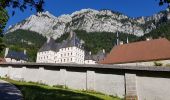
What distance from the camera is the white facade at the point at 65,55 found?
11359cm

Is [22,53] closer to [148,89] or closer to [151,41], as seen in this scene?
[151,41]

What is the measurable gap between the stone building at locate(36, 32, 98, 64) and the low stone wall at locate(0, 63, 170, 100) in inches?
3152

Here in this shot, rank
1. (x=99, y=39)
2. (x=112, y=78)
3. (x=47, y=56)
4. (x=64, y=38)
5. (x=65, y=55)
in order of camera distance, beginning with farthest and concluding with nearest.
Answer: (x=64, y=38), (x=99, y=39), (x=47, y=56), (x=65, y=55), (x=112, y=78)

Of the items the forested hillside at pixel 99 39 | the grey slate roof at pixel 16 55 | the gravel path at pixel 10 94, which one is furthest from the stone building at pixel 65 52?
the gravel path at pixel 10 94

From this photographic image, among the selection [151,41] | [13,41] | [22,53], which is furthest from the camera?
[13,41]

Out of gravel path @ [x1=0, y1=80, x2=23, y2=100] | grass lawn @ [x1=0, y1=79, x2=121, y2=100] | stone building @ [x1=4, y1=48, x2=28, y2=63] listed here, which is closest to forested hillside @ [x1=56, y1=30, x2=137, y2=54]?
stone building @ [x1=4, y1=48, x2=28, y2=63]

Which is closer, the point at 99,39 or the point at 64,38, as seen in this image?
the point at 99,39

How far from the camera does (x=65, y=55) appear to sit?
117 metres

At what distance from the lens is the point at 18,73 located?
120ft

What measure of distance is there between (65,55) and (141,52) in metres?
70.0

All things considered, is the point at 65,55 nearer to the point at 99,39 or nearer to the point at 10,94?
the point at 99,39

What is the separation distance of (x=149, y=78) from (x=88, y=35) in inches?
5890

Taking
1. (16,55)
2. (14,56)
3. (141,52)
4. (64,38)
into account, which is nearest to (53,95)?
(141,52)

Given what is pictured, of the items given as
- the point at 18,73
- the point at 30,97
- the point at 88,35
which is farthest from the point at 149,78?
the point at 88,35
